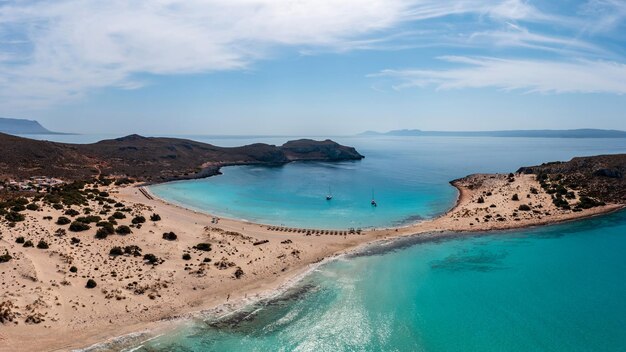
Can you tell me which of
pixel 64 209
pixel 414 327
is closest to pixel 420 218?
pixel 414 327

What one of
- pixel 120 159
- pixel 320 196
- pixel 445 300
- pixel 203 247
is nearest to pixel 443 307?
pixel 445 300

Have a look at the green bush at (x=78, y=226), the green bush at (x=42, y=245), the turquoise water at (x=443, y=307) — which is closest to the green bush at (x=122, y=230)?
the green bush at (x=78, y=226)

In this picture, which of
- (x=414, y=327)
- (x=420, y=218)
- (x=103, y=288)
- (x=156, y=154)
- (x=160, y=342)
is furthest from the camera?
(x=156, y=154)

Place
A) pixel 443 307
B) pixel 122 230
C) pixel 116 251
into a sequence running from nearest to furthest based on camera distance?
pixel 443 307 < pixel 116 251 < pixel 122 230

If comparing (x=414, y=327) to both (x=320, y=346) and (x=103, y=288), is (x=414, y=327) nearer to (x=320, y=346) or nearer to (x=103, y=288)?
(x=320, y=346)

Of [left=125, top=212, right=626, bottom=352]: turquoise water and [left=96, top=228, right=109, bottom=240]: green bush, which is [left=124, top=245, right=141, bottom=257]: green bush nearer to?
[left=96, top=228, right=109, bottom=240]: green bush

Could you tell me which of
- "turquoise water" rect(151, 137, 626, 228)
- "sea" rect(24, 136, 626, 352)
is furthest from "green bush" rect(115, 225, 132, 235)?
"turquoise water" rect(151, 137, 626, 228)

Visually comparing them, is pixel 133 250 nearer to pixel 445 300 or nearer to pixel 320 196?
pixel 445 300
